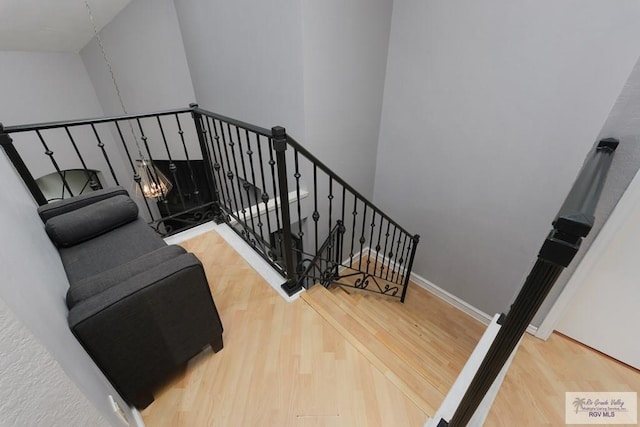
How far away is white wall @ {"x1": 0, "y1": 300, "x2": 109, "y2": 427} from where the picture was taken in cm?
53

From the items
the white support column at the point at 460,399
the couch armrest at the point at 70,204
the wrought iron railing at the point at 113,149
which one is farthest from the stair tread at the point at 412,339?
the wrought iron railing at the point at 113,149

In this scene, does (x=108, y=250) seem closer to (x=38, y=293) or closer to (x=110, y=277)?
(x=110, y=277)

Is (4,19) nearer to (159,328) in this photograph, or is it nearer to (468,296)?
(159,328)

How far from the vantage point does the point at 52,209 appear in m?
1.69

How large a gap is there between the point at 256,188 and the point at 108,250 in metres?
1.03

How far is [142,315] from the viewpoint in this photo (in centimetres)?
105

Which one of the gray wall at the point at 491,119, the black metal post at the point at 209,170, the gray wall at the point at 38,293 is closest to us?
the gray wall at the point at 38,293

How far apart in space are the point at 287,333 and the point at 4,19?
4.43m

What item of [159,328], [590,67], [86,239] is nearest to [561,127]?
[590,67]

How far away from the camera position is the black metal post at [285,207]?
132 centimetres

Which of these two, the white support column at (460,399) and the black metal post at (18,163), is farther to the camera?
the black metal post at (18,163)

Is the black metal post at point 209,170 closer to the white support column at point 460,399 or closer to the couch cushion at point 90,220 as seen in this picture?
the couch cushion at point 90,220

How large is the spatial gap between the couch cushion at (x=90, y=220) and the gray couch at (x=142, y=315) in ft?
0.17

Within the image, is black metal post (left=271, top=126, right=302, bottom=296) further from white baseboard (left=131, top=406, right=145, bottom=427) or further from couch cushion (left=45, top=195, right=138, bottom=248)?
couch cushion (left=45, top=195, right=138, bottom=248)
